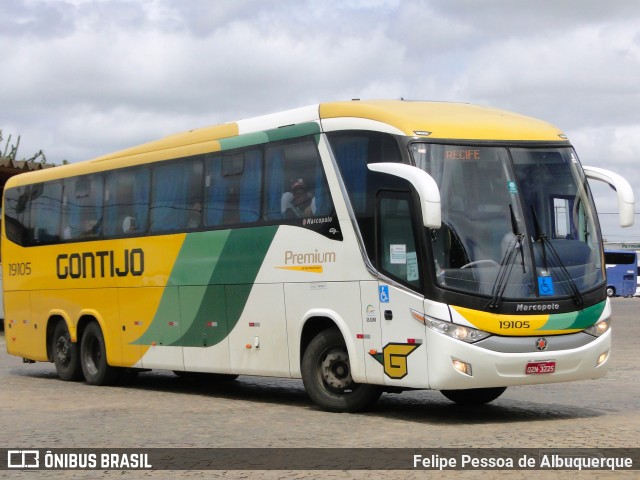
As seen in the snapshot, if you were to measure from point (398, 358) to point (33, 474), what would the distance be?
4629 mm

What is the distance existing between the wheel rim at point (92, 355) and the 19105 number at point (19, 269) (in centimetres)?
243

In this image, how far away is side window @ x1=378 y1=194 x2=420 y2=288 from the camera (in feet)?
41.7

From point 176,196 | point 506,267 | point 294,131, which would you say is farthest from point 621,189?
point 176,196

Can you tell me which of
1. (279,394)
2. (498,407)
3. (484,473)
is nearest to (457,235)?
(498,407)

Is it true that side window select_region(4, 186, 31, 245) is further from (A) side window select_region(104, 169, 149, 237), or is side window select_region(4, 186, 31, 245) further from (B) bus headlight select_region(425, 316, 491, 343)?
(B) bus headlight select_region(425, 316, 491, 343)

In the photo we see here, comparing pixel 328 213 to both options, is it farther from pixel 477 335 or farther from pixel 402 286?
pixel 477 335

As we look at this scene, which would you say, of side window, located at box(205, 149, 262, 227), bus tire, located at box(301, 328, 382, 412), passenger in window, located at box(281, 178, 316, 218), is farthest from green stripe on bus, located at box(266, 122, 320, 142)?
bus tire, located at box(301, 328, 382, 412)

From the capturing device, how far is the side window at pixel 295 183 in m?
14.0

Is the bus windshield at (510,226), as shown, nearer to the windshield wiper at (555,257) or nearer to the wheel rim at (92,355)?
the windshield wiper at (555,257)

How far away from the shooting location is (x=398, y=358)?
42.1 feet

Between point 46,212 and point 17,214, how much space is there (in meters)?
1.34

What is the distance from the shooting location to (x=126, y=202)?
1844 cm

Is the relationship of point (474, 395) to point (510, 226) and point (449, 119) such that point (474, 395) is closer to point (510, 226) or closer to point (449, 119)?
point (510, 226)

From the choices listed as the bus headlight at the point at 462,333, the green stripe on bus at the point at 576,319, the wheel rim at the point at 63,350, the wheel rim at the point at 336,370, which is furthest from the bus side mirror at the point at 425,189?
the wheel rim at the point at 63,350
